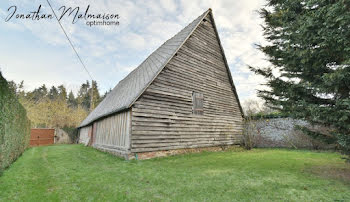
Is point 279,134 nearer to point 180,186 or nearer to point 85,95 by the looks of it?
point 180,186

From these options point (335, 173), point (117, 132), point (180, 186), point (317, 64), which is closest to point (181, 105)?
point (117, 132)

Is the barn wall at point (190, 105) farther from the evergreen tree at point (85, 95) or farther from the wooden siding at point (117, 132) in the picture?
the evergreen tree at point (85, 95)

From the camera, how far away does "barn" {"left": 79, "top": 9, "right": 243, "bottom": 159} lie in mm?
7648

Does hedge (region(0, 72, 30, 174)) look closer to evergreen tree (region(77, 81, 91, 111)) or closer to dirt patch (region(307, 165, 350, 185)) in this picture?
dirt patch (region(307, 165, 350, 185))

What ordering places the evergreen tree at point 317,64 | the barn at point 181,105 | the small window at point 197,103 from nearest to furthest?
1. the evergreen tree at point 317,64
2. the barn at point 181,105
3. the small window at point 197,103

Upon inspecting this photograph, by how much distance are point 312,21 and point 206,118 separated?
6.98 meters

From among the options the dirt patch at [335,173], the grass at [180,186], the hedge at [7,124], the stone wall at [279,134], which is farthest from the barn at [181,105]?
the dirt patch at [335,173]

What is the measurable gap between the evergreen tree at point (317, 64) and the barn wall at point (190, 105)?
459cm

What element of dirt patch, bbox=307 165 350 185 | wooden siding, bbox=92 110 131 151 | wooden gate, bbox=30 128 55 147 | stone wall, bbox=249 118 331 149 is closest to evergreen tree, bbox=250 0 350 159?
dirt patch, bbox=307 165 350 185

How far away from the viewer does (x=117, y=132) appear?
27.9 feet

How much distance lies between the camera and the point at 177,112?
29.2ft

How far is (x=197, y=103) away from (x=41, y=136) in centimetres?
2127

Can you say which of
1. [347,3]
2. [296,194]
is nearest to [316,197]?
[296,194]

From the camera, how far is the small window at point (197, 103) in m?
9.73
